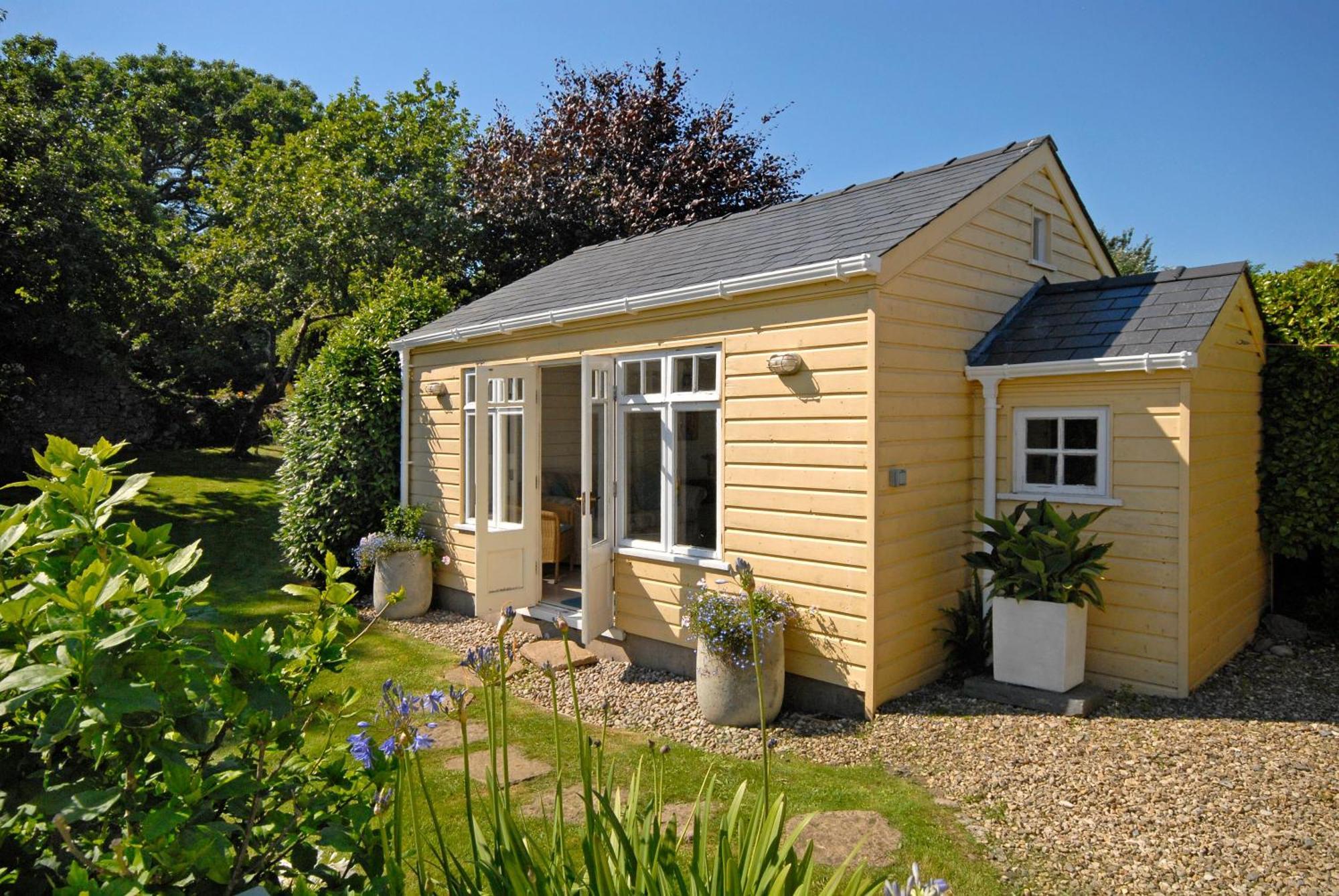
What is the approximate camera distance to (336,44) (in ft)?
32.9

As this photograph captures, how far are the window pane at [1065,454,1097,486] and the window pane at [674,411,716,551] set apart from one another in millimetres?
2843

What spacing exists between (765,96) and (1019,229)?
1318 cm

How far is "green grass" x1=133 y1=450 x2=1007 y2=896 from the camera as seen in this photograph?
390cm

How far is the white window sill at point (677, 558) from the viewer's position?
6402 mm

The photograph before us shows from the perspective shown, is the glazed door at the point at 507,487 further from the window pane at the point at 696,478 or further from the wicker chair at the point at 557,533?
the window pane at the point at 696,478

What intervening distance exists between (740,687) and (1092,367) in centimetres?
356

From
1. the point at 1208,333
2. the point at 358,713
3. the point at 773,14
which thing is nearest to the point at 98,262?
the point at 773,14

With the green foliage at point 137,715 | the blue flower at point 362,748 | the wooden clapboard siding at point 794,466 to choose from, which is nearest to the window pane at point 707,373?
the wooden clapboard siding at point 794,466

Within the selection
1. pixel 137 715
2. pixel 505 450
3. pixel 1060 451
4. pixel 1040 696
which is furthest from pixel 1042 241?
pixel 137 715

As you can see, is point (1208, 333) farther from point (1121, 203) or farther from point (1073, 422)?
point (1121, 203)

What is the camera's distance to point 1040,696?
18.5 feet

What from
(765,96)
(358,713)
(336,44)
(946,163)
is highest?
(765,96)

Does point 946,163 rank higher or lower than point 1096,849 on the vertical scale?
higher

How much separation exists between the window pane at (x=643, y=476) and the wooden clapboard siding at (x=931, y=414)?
6.78 ft
